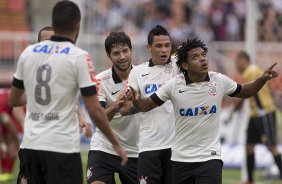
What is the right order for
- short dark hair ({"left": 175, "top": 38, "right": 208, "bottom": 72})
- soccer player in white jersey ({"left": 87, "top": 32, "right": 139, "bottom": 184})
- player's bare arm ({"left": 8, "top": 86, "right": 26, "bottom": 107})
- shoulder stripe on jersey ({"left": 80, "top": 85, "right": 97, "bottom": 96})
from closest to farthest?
shoulder stripe on jersey ({"left": 80, "top": 85, "right": 97, "bottom": 96}) < player's bare arm ({"left": 8, "top": 86, "right": 26, "bottom": 107}) < short dark hair ({"left": 175, "top": 38, "right": 208, "bottom": 72}) < soccer player in white jersey ({"left": 87, "top": 32, "right": 139, "bottom": 184})

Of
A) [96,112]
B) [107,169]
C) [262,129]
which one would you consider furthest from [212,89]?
[262,129]

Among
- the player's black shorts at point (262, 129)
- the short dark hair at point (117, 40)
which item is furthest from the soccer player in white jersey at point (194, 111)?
the player's black shorts at point (262, 129)

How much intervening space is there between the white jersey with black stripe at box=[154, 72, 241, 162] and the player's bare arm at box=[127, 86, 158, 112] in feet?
0.20

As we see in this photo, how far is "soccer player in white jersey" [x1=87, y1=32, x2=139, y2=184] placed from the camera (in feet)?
33.3

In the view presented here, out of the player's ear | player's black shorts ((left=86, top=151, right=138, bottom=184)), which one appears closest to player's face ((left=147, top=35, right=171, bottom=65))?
the player's ear

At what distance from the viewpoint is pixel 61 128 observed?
776 cm

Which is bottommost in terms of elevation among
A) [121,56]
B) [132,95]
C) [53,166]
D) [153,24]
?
[53,166]

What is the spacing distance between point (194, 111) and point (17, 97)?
205cm

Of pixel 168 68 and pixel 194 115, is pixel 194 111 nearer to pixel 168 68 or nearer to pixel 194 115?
pixel 194 115

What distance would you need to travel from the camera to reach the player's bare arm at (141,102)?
30.6 ft

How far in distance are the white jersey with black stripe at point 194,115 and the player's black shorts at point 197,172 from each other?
0.05 meters

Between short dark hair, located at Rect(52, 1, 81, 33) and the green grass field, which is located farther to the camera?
the green grass field

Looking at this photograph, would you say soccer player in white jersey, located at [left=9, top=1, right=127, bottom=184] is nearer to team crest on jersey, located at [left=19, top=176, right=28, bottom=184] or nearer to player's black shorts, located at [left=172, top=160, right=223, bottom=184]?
team crest on jersey, located at [left=19, top=176, right=28, bottom=184]

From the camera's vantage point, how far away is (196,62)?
9305 millimetres
